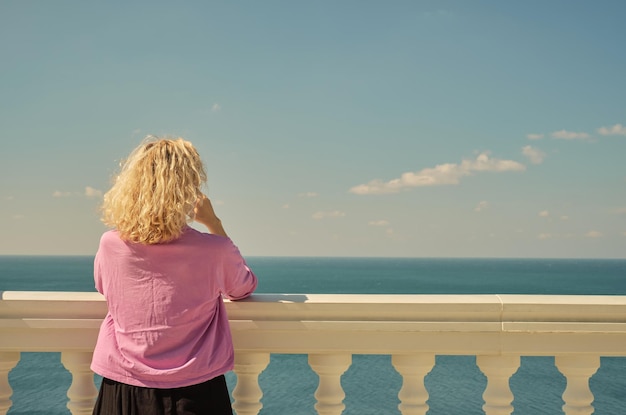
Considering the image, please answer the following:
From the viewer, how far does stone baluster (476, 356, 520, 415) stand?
2.44 m

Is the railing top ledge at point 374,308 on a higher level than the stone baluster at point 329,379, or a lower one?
higher

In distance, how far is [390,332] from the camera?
2379 mm

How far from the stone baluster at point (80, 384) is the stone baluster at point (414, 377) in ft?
4.25

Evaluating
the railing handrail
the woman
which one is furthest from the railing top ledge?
the woman

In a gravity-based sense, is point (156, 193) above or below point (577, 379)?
above

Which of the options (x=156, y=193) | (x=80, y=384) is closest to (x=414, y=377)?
(x=156, y=193)

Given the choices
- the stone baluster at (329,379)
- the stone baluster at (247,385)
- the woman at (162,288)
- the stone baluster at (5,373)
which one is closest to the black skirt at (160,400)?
the woman at (162,288)

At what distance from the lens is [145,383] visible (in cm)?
220

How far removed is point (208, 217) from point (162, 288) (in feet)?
1.20

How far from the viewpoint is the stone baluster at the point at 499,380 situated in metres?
2.44

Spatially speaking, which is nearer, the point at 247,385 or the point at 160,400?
the point at 160,400

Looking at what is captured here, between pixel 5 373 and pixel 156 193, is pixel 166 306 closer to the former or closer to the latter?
pixel 156 193

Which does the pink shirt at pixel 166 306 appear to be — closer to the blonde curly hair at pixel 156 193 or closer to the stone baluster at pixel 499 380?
the blonde curly hair at pixel 156 193

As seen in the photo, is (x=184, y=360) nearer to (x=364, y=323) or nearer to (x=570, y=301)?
(x=364, y=323)
